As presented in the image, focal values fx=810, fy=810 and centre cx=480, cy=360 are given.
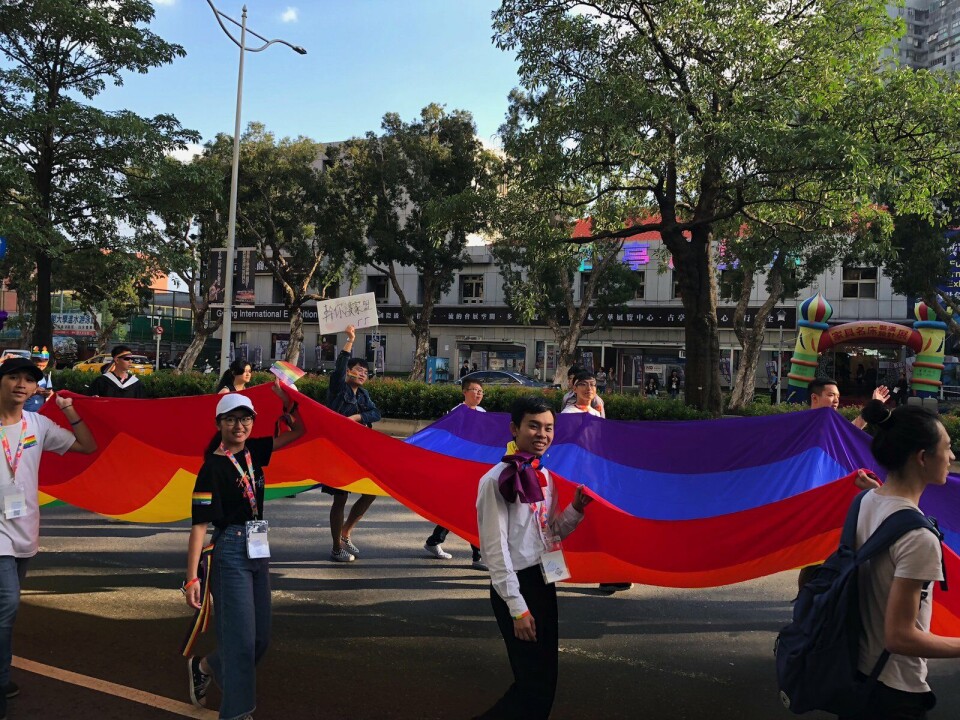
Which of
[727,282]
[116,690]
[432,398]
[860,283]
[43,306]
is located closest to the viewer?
[116,690]

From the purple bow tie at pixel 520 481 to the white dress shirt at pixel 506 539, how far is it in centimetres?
3

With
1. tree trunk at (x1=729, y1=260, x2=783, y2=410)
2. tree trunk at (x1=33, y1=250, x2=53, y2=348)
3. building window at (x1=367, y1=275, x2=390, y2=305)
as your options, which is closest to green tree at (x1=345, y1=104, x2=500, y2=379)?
tree trunk at (x1=729, y1=260, x2=783, y2=410)

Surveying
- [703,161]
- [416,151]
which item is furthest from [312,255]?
[703,161]

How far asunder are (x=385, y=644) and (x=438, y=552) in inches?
99.9

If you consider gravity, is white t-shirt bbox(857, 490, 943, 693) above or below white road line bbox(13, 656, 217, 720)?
above

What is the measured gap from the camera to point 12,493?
4129 millimetres

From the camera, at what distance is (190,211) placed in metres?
20.1

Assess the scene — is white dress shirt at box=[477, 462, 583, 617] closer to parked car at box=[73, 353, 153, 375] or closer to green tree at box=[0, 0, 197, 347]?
green tree at box=[0, 0, 197, 347]

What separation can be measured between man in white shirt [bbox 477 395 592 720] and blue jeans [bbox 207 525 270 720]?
43.0 inches

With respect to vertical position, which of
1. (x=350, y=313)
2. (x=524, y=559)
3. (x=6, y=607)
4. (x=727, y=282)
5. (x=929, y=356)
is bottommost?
(x=6, y=607)

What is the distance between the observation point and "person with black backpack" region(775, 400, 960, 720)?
2.39 metres

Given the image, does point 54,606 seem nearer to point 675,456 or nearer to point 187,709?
point 187,709

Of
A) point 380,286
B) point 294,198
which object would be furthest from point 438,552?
point 380,286

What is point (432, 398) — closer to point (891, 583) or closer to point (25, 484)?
point (25, 484)
